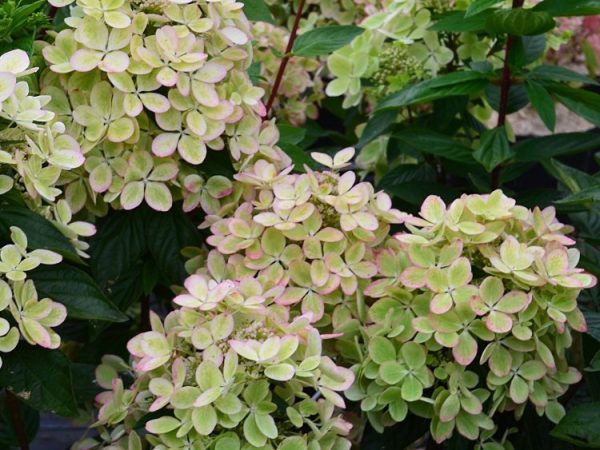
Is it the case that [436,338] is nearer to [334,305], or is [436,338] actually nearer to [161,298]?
[334,305]

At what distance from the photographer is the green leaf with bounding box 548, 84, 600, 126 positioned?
145 centimetres

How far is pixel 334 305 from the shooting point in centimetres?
123

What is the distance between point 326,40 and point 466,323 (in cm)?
56

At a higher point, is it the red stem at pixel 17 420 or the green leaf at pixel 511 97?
the green leaf at pixel 511 97

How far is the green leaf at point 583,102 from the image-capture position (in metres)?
1.45

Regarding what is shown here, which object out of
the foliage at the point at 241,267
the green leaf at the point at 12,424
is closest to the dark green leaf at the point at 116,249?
the foliage at the point at 241,267

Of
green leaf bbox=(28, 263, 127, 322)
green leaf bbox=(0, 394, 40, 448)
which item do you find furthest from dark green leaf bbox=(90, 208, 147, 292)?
green leaf bbox=(0, 394, 40, 448)

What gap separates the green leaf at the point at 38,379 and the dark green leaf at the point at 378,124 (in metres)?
0.73

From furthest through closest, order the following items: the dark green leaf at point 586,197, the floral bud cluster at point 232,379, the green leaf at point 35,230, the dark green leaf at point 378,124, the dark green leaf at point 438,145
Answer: the dark green leaf at point 378,124
the dark green leaf at point 438,145
the dark green leaf at point 586,197
the green leaf at point 35,230
the floral bud cluster at point 232,379

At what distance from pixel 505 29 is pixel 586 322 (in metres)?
0.46

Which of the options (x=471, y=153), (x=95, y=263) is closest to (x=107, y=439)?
(x=95, y=263)

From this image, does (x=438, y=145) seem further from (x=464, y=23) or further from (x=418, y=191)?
(x=464, y=23)

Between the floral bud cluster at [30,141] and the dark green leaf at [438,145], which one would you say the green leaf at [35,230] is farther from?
the dark green leaf at [438,145]

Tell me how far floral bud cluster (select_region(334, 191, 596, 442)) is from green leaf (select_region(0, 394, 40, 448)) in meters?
0.58
